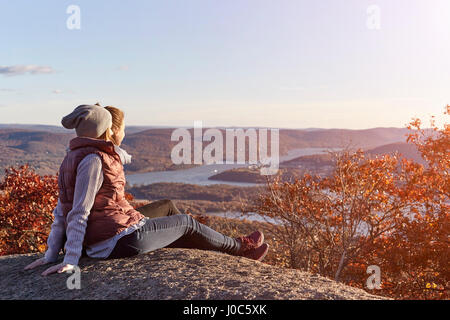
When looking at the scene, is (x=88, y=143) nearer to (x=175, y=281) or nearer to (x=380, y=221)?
(x=175, y=281)

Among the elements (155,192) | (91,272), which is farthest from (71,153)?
(155,192)

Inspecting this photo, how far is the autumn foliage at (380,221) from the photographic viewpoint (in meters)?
5.84

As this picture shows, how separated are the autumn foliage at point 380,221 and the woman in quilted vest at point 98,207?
98.1 inches

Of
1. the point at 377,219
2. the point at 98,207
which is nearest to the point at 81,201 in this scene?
the point at 98,207

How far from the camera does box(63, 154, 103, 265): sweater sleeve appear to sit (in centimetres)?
329

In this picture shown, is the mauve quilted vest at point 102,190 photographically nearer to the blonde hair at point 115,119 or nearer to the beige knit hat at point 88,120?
the beige knit hat at point 88,120

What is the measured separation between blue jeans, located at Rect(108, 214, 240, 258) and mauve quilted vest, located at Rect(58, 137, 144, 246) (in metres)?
0.15

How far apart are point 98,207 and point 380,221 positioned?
4.13 m

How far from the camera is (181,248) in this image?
420cm

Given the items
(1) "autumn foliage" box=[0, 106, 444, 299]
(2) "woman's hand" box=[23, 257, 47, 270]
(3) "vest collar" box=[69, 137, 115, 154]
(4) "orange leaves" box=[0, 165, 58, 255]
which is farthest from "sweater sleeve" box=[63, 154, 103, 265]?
(4) "orange leaves" box=[0, 165, 58, 255]

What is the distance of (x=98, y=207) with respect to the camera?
3455 millimetres

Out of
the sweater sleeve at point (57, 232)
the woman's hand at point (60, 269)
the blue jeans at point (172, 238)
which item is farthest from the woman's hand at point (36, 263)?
the blue jeans at point (172, 238)

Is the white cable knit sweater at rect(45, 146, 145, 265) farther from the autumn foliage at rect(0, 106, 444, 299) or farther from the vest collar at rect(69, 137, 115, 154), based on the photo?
the autumn foliage at rect(0, 106, 444, 299)
